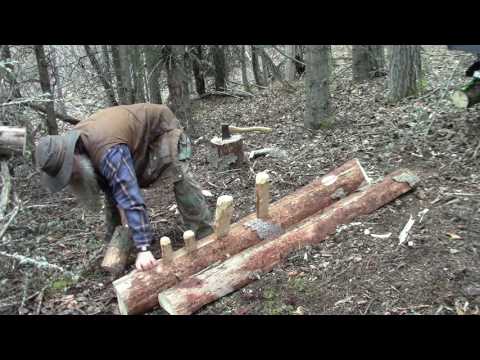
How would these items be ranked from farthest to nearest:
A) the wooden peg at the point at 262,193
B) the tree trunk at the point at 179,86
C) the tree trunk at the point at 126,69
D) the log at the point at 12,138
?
the tree trunk at the point at 126,69 → the tree trunk at the point at 179,86 → the log at the point at 12,138 → the wooden peg at the point at 262,193

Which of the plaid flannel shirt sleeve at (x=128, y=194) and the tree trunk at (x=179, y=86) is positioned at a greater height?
the tree trunk at (x=179, y=86)

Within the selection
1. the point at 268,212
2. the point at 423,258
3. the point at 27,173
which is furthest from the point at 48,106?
the point at 423,258

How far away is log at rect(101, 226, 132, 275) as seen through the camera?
4.16 meters

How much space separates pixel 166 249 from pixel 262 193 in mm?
997

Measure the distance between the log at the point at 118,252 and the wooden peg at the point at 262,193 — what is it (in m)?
1.30

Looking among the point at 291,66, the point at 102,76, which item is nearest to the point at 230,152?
the point at 102,76

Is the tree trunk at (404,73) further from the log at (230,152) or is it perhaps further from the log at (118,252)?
the log at (118,252)

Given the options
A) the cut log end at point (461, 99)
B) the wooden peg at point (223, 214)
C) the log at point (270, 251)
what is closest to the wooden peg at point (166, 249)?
the log at point (270, 251)

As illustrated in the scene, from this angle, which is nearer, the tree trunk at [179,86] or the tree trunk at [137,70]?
the tree trunk at [179,86]

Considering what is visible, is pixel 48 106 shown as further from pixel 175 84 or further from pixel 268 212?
pixel 268 212

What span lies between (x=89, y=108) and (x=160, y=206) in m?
5.29

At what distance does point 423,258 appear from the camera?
11.6 ft

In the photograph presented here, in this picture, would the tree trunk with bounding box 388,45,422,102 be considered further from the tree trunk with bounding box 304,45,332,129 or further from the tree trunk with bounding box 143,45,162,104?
the tree trunk with bounding box 143,45,162,104

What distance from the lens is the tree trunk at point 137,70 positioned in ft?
28.4
